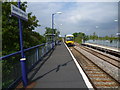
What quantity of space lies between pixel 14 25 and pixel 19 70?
6.02 meters

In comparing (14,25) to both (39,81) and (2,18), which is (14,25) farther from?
(39,81)

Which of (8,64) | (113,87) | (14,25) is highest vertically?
(14,25)

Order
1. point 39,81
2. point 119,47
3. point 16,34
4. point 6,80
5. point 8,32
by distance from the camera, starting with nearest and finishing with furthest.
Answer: point 6,80 → point 39,81 → point 8,32 → point 16,34 → point 119,47

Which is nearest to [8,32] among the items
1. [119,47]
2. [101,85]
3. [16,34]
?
[16,34]

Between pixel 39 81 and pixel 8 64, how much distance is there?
4.90 ft

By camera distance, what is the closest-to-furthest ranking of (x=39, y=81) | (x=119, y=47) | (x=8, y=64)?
(x=8, y=64) < (x=39, y=81) < (x=119, y=47)

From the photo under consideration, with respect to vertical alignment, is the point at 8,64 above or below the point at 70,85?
above

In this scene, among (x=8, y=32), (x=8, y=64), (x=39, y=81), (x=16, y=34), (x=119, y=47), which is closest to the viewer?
(x=8, y=64)

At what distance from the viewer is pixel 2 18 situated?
930 centimetres

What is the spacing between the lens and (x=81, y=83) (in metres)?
4.83

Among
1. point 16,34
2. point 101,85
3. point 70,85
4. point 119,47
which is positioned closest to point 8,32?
point 16,34

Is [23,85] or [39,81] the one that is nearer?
[23,85]

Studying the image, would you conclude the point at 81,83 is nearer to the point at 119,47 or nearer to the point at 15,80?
the point at 15,80

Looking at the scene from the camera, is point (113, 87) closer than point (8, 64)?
No
